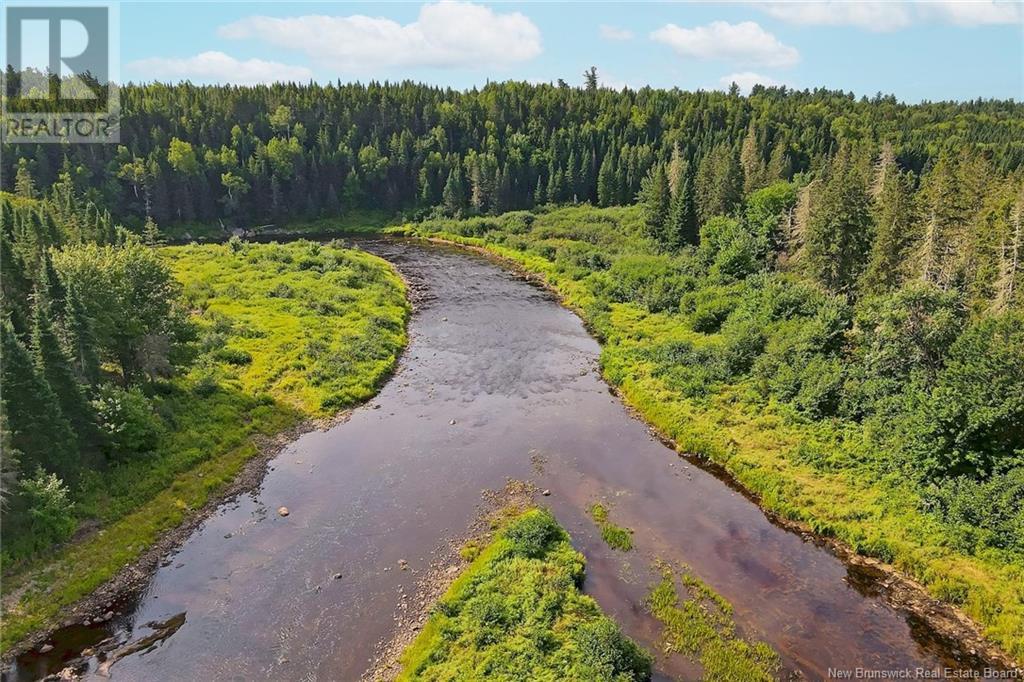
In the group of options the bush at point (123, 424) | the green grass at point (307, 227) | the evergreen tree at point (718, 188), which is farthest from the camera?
the green grass at point (307, 227)

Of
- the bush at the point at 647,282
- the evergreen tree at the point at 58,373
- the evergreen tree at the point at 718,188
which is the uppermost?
the evergreen tree at the point at 718,188

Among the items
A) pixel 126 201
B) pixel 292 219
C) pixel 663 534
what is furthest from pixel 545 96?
pixel 663 534

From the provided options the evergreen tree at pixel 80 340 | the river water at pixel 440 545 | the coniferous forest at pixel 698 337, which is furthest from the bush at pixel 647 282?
the evergreen tree at pixel 80 340

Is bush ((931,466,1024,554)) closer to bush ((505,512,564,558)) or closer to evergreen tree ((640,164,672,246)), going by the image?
bush ((505,512,564,558))

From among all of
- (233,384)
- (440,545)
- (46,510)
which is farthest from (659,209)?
(46,510)

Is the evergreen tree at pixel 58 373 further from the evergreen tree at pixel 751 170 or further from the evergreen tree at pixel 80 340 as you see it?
the evergreen tree at pixel 751 170

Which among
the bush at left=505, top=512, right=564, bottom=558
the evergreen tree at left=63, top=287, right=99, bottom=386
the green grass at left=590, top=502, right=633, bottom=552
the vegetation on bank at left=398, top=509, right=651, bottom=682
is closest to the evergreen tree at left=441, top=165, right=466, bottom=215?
the evergreen tree at left=63, top=287, right=99, bottom=386
